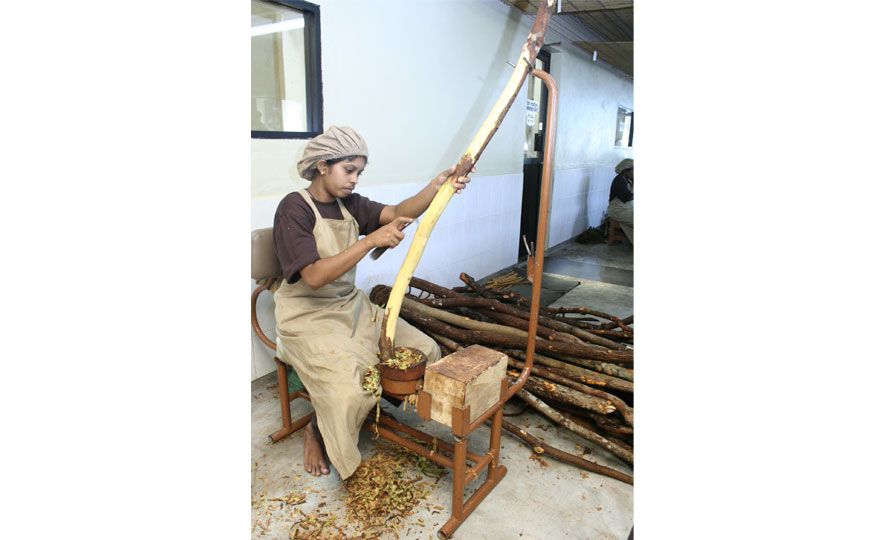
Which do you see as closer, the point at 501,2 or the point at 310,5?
the point at 310,5

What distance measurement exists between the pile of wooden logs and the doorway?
2988 millimetres

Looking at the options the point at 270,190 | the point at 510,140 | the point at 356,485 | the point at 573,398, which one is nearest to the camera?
the point at 356,485

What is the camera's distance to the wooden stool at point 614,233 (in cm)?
841

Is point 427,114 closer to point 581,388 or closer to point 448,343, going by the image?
point 448,343

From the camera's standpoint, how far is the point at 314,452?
2.47m

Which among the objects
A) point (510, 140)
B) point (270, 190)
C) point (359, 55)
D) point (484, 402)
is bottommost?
point (484, 402)

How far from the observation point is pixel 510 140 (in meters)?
5.81

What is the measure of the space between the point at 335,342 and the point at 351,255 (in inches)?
19.1

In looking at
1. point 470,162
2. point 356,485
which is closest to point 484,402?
point 356,485

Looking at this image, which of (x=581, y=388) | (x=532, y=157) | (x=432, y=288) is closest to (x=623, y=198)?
(x=532, y=157)

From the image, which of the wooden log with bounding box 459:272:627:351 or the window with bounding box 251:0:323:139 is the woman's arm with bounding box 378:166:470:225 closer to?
the window with bounding box 251:0:323:139

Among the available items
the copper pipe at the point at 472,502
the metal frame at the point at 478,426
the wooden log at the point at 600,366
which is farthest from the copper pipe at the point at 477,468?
the wooden log at the point at 600,366

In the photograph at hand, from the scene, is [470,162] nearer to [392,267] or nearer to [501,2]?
[392,267]

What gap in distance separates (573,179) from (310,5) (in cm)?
579
